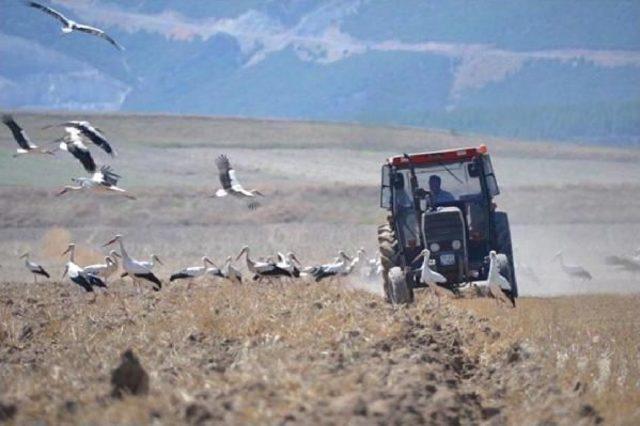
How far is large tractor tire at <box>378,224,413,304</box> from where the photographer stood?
1933 centimetres

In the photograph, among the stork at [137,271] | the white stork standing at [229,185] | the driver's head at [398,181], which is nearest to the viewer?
the driver's head at [398,181]

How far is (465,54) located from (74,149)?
165611mm

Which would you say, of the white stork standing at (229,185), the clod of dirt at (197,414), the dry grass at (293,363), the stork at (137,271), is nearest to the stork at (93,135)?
the white stork standing at (229,185)

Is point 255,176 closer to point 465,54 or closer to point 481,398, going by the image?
point 481,398

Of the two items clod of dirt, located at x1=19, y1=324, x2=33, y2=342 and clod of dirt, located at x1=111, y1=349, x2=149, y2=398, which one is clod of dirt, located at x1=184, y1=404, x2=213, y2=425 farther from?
clod of dirt, located at x1=19, y1=324, x2=33, y2=342

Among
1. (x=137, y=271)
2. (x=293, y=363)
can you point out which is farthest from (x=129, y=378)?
Result: (x=137, y=271)

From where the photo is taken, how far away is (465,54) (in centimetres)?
18312

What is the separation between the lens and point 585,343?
603 inches

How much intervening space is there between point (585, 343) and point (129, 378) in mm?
6386

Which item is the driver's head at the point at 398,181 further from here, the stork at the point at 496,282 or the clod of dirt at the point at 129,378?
the clod of dirt at the point at 129,378

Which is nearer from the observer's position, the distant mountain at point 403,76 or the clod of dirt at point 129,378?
the clod of dirt at point 129,378

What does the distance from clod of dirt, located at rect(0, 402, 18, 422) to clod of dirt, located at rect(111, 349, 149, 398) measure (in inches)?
30.1

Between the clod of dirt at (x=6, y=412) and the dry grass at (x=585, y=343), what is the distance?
415cm

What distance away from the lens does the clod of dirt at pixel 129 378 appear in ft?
33.2
